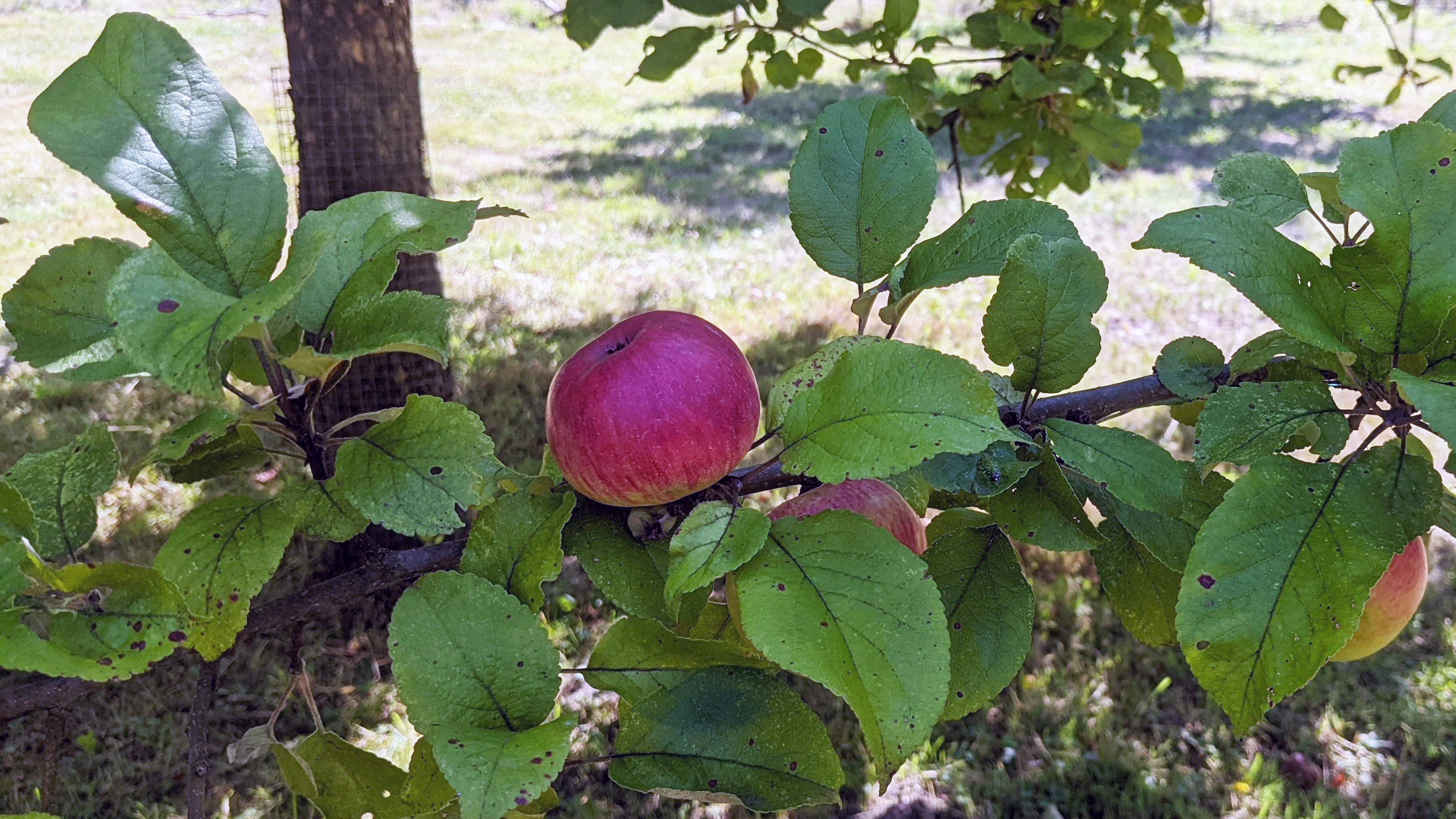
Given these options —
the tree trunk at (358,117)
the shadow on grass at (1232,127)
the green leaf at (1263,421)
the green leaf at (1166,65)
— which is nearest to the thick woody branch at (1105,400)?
the green leaf at (1263,421)

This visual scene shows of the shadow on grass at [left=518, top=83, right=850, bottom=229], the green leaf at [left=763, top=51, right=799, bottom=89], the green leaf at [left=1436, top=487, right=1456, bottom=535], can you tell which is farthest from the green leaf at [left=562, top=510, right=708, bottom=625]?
the shadow on grass at [left=518, top=83, right=850, bottom=229]

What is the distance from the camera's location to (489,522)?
2.06 ft

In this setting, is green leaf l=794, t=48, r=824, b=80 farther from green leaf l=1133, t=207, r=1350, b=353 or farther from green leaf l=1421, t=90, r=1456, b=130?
green leaf l=1133, t=207, r=1350, b=353

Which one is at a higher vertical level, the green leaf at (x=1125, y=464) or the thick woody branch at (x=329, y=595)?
the green leaf at (x=1125, y=464)

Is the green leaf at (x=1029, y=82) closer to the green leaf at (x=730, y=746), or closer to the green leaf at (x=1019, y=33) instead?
the green leaf at (x=1019, y=33)

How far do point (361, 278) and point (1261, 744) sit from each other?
8.20 feet

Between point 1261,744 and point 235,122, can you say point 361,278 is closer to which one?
point 235,122

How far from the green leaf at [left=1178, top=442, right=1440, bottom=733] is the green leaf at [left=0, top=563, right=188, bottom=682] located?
0.56 meters

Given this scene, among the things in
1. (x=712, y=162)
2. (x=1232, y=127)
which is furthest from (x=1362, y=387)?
(x=1232, y=127)

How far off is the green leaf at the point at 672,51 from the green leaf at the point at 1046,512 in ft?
4.87

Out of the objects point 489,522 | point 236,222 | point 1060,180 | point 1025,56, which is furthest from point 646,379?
point 1060,180

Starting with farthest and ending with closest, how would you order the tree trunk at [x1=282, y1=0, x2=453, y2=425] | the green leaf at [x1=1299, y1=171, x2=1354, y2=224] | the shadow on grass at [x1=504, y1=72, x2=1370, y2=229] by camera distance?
the shadow on grass at [x1=504, y1=72, x2=1370, y2=229], the tree trunk at [x1=282, y1=0, x2=453, y2=425], the green leaf at [x1=1299, y1=171, x2=1354, y2=224]

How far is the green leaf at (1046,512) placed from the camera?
60 centimetres

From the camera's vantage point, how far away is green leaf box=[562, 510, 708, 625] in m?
0.60
